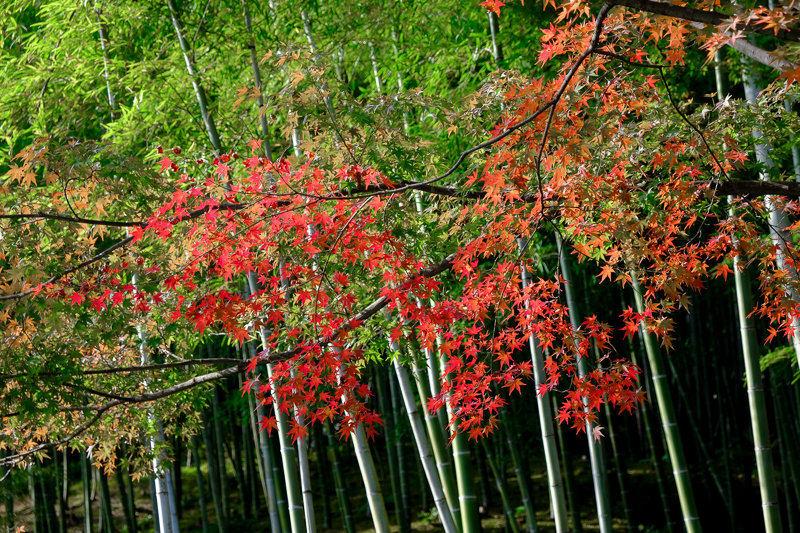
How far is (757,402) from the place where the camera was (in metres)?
4.00

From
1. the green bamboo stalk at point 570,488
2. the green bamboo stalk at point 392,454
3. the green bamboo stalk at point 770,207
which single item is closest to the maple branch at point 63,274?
the green bamboo stalk at point 770,207

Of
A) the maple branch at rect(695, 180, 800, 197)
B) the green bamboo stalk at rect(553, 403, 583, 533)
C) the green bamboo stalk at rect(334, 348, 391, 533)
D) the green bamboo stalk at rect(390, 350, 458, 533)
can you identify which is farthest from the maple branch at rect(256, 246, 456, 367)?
the green bamboo stalk at rect(553, 403, 583, 533)

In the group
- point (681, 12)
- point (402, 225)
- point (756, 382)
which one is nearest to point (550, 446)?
point (756, 382)

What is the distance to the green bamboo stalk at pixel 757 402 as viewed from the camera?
3965 millimetres

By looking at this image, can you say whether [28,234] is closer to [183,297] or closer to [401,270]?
[183,297]

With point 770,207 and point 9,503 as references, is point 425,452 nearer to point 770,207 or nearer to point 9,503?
point 770,207

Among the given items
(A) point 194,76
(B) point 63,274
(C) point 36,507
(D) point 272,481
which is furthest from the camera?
(C) point 36,507

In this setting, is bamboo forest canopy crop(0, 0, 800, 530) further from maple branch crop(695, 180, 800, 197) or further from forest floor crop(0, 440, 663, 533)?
forest floor crop(0, 440, 663, 533)

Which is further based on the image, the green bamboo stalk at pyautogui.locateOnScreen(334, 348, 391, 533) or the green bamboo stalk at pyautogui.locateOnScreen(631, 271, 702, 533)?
the green bamboo stalk at pyautogui.locateOnScreen(631, 271, 702, 533)

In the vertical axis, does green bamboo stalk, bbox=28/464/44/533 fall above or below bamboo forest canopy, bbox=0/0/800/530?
below

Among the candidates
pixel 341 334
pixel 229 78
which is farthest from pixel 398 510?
pixel 341 334

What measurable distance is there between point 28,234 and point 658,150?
236 centimetres

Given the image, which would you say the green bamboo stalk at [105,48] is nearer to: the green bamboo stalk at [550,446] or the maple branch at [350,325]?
the maple branch at [350,325]

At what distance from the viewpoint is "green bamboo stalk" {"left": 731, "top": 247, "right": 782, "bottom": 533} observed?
396 cm
